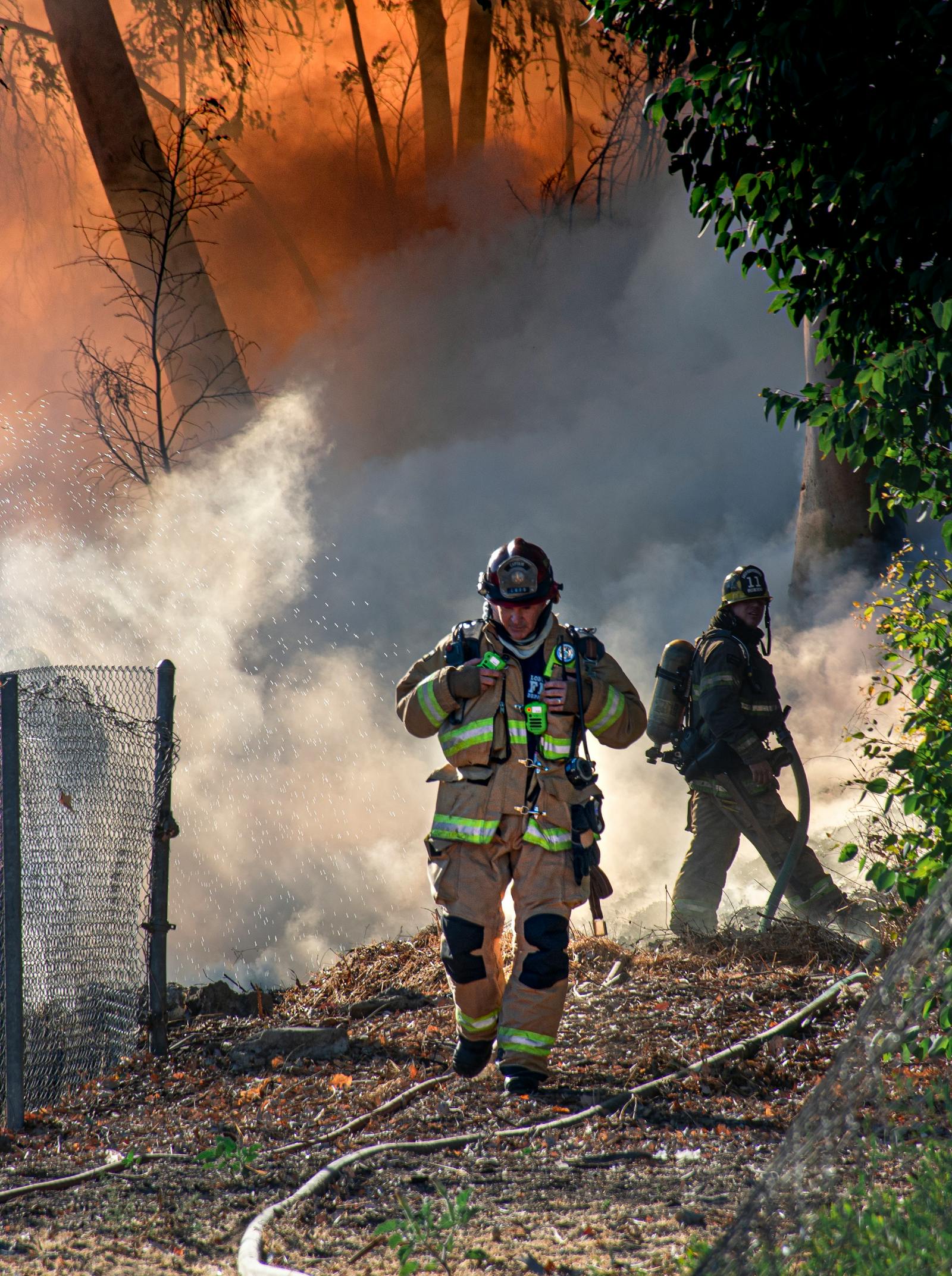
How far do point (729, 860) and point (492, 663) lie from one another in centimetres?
302

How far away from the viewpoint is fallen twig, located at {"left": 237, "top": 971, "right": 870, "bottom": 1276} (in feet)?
9.07

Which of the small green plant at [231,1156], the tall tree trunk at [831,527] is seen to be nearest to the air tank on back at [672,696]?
the tall tree trunk at [831,527]

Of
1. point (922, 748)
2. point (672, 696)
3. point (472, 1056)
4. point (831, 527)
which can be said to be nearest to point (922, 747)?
point (922, 748)

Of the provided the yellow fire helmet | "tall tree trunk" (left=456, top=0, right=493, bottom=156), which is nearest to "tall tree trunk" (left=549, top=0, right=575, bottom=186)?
"tall tree trunk" (left=456, top=0, right=493, bottom=156)

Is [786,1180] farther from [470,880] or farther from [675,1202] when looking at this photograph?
[470,880]

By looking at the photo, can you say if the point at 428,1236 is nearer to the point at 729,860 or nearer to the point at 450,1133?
the point at 450,1133

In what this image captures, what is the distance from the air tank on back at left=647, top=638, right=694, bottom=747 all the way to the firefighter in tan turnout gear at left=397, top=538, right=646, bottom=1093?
7.53 feet

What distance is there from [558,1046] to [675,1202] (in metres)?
1.77

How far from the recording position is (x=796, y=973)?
513cm

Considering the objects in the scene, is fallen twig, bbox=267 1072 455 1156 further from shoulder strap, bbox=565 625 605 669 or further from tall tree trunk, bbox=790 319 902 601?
tall tree trunk, bbox=790 319 902 601

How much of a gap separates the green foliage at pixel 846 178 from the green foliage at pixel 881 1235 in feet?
6.29

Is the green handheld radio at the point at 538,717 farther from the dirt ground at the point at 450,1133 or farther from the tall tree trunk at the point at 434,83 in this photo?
the tall tree trunk at the point at 434,83

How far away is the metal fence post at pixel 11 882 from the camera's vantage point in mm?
4445

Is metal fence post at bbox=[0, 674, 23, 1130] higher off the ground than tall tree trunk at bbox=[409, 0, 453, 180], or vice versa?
tall tree trunk at bbox=[409, 0, 453, 180]
